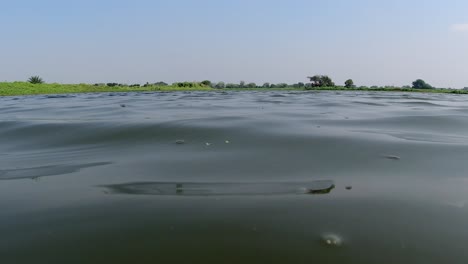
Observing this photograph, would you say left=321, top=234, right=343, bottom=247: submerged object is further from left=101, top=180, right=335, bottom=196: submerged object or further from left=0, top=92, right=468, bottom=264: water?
left=101, top=180, right=335, bottom=196: submerged object

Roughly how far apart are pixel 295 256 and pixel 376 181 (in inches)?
A: 54.2

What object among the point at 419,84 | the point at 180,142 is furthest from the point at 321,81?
the point at 180,142

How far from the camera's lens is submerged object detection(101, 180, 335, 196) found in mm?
2564

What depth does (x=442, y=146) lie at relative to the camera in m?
4.21

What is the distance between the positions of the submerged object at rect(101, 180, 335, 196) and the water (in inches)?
0.5

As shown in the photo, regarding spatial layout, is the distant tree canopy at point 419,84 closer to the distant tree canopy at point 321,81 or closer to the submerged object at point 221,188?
the distant tree canopy at point 321,81

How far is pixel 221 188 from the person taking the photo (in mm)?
2666

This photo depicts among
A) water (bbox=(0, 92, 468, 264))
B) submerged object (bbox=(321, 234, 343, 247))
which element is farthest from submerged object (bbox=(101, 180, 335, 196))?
submerged object (bbox=(321, 234, 343, 247))

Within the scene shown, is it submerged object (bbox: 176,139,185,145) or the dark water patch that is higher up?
submerged object (bbox: 176,139,185,145)

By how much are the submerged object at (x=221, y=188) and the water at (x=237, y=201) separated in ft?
0.05

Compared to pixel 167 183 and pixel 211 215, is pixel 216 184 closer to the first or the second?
pixel 167 183

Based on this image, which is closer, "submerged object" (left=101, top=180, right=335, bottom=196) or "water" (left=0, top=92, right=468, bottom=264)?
"water" (left=0, top=92, right=468, bottom=264)

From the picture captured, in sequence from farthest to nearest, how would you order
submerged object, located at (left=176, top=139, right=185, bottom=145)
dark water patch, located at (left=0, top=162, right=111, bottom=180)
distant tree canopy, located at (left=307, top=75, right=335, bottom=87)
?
1. distant tree canopy, located at (left=307, top=75, right=335, bottom=87)
2. submerged object, located at (left=176, top=139, right=185, bottom=145)
3. dark water patch, located at (left=0, top=162, right=111, bottom=180)

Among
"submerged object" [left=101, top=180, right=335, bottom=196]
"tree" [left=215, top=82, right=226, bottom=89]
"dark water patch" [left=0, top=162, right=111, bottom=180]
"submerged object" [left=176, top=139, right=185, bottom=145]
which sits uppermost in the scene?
"tree" [left=215, top=82, right=226, bottom=89]
